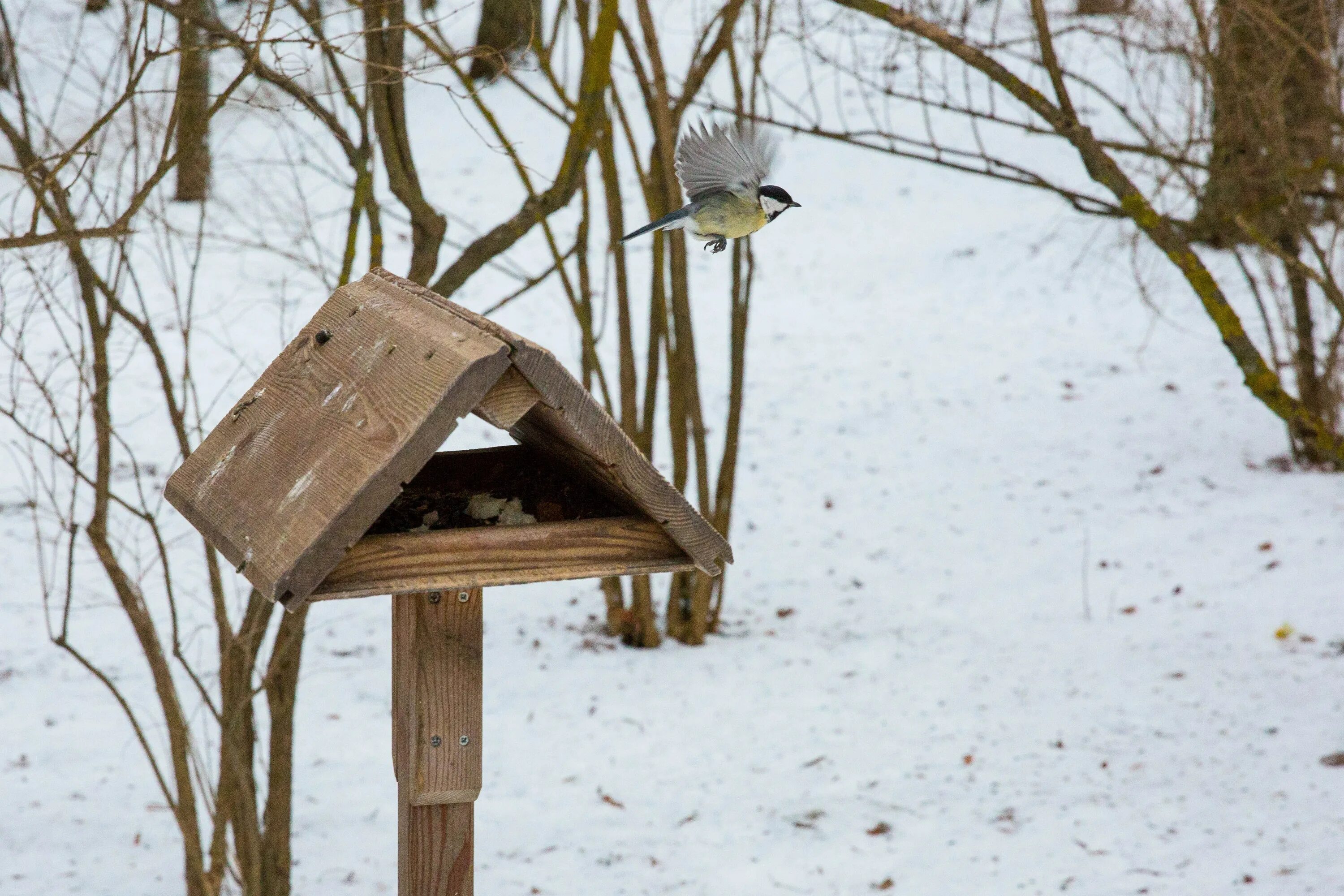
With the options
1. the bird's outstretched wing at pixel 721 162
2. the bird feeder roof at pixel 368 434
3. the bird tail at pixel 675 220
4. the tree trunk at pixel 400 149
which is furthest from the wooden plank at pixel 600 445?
the tree trunk at pixel 400 149

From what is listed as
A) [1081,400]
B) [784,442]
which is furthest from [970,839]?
[1081,400]

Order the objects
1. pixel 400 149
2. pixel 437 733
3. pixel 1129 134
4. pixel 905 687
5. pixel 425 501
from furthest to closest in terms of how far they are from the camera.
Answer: pixel 1129 134 < pixel 905 687 < pixel 400 149 < pixel 425 501 < pixel 437 733

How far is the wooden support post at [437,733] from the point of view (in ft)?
6.61

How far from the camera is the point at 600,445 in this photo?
1776 millimetres

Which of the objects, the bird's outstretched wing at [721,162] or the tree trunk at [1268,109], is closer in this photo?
the bird's outstretched wing at [721,162]

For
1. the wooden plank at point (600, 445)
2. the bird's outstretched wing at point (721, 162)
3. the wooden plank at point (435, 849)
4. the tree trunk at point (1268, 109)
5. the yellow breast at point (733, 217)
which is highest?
the tree trunk at point (1268, 109)

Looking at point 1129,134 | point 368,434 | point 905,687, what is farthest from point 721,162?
point 1129,134

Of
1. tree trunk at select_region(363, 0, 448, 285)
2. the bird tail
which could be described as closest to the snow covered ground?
tree trunk at select_region(363, 0, 448, 285)

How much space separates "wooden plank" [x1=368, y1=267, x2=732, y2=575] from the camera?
174cm

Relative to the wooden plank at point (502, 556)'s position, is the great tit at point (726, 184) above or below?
above

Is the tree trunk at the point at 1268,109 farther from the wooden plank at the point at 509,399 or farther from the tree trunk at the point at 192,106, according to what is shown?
the tree trunk at the point at 192,106

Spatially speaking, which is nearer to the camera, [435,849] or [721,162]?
[721,162]

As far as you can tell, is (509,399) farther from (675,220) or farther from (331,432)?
(675,220)

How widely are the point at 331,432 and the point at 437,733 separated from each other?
0.50 m
